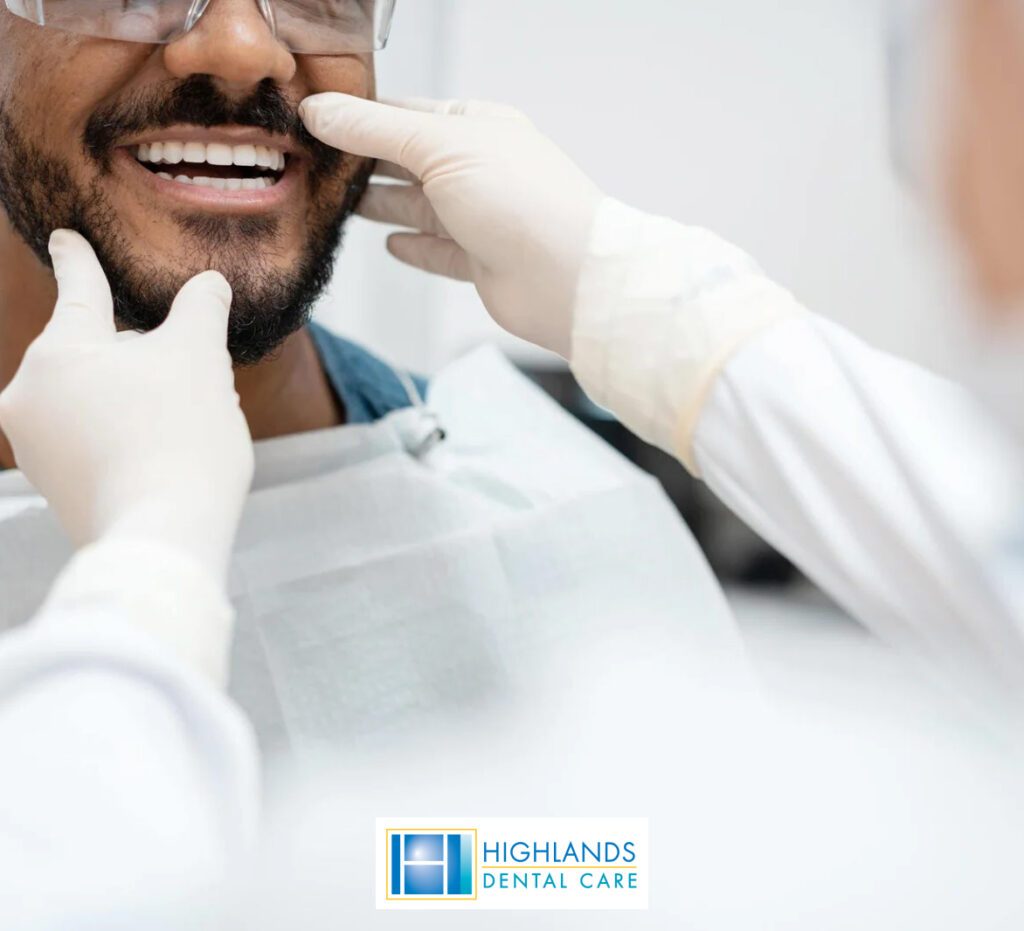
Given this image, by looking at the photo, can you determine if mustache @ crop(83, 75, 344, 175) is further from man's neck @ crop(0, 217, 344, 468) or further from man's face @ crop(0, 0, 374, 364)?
man's neck @ crop(0, 217, 344, 468)

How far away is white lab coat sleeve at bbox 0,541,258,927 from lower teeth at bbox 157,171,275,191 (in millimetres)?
567

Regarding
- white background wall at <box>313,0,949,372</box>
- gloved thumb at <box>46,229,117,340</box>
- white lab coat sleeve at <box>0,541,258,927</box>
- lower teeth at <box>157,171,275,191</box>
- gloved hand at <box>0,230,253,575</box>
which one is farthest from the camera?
white background wall at <box>313,0,949,372</box>

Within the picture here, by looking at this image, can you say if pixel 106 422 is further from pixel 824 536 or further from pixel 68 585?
pixel 824 536

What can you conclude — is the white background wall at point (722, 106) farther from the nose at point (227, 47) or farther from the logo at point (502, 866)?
the logo at point (502, 866)

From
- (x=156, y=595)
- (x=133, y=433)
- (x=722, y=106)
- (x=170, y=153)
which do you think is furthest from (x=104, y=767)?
(x=722, y=106)

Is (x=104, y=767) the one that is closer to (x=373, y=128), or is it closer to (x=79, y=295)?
(x=79, y=295)

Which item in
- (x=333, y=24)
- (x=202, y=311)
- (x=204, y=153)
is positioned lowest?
(x=202, y=311)

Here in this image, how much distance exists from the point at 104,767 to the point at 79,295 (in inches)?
16.5

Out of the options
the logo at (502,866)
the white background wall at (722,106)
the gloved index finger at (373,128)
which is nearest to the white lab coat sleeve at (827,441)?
the gloved index finger at (373,128)

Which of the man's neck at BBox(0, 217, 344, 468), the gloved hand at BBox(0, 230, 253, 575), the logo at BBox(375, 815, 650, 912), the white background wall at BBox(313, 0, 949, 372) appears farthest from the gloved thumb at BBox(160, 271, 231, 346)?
the white background wall at BBox(313, 0, 949, 372)

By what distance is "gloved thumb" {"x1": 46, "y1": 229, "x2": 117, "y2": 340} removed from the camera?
73 cm

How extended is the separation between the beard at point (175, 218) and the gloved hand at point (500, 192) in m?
0.09

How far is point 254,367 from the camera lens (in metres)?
1.08

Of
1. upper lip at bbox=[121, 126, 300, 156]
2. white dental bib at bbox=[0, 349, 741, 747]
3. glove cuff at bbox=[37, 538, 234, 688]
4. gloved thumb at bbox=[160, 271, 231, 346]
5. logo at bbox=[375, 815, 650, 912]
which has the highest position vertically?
upper lip at bbox=[121, 126, 300, 156]
